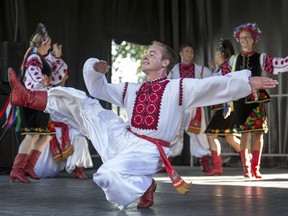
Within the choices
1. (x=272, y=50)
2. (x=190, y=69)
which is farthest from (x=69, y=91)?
(x=272, y=50)

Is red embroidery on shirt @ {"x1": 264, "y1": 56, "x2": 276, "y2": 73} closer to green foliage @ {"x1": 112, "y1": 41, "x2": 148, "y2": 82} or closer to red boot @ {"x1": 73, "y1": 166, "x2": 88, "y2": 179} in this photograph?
red boot @ {"x1": 73, "y1": 166, "x2": 88, "y2": 179}

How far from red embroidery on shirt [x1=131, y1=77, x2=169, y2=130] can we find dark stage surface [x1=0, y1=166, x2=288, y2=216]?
0.47 m

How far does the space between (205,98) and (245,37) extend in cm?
270

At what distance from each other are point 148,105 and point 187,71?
11.7 feet

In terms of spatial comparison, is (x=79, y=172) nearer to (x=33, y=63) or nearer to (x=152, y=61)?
(x=33, y=63)

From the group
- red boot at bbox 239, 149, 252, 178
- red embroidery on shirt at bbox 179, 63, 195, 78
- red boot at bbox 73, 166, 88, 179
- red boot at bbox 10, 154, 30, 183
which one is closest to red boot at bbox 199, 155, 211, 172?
red embroidery on shirt at bbox 179, 63, 195, 78

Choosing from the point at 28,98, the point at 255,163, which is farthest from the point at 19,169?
the point at 255,163

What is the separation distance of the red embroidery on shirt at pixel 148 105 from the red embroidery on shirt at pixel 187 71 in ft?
11.3

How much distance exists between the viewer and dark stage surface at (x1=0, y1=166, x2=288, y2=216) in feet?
11.1

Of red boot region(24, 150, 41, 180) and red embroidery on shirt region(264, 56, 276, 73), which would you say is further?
red boot region(24, 150, 41, 180)

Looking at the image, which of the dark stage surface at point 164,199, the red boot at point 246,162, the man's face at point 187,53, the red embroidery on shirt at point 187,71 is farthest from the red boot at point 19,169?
the man's face at point 187,53

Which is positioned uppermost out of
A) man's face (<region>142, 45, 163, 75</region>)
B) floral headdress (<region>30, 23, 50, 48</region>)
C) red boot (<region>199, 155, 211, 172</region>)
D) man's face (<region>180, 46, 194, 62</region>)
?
floral headdress (<region>30, 23, 50, 48</region>)

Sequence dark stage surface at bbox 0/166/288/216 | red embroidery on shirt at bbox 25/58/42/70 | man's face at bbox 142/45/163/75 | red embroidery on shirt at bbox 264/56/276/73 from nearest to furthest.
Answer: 1. dark stage surface at bbox 0/166/288/216
2. man's face at bbox 142/45/163/75
3. red embroidery on shirt at bbox 25/58/42/70
4. red embroidery on shirt at bbox 264/56/276/73

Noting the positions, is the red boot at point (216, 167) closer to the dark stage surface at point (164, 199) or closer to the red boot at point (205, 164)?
the red boot at point (205, 164)
